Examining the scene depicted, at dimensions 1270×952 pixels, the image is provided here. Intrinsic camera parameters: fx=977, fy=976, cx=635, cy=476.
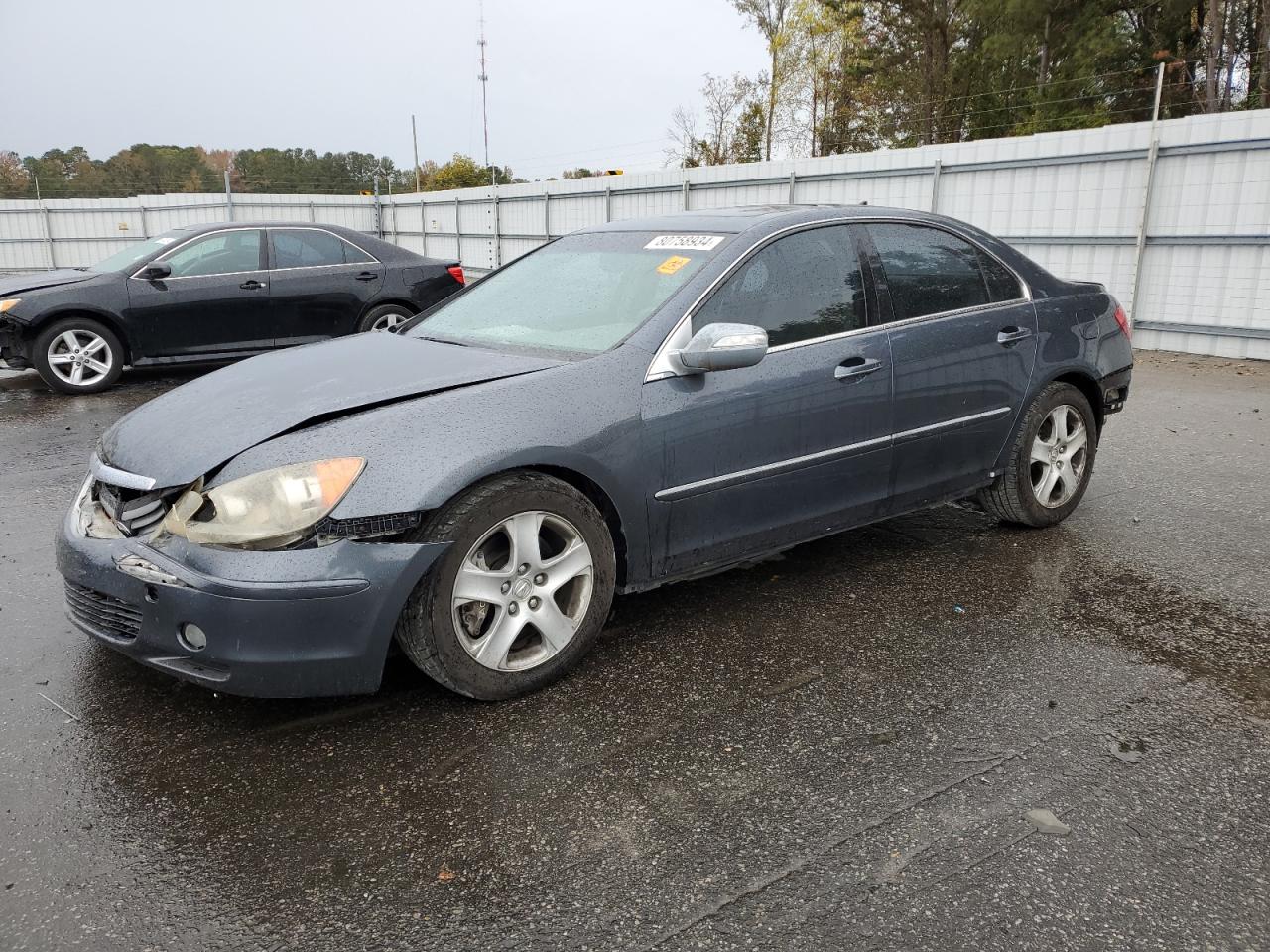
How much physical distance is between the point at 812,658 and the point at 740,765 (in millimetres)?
796

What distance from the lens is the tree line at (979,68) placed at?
2814 centimetres

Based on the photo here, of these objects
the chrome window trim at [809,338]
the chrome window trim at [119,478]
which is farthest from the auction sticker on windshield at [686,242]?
the chrome window trim at [119,478]

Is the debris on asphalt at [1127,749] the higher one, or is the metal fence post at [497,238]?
the metal fence post at [497,238]

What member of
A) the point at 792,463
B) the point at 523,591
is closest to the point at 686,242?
the point at 792,463

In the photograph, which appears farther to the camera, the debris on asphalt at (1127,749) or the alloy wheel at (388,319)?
the alloy wheel at (388,319)

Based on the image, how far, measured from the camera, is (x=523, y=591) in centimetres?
311

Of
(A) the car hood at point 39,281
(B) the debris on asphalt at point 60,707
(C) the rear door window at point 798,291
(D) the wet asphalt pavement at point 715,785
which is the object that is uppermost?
(C) the rear door window at point 798,291

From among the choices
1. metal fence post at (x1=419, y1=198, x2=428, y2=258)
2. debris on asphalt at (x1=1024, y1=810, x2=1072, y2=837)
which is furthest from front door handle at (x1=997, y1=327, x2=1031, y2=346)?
metal fence post at (x1=419, y1=198, x2=428, y2=258)

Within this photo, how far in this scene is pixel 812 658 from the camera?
3.49 m

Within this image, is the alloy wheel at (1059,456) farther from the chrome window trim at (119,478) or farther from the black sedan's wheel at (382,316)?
the black sedan's wheel at (382,316)

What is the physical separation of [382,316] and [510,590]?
25.5 ft

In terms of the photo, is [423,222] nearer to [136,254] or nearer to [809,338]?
[136,254]

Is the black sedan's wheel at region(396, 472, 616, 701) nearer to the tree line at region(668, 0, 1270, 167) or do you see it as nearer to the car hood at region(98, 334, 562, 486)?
the car hood at region(98, 334, 562, 486)

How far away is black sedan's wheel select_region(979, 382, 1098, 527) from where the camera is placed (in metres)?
4.66
